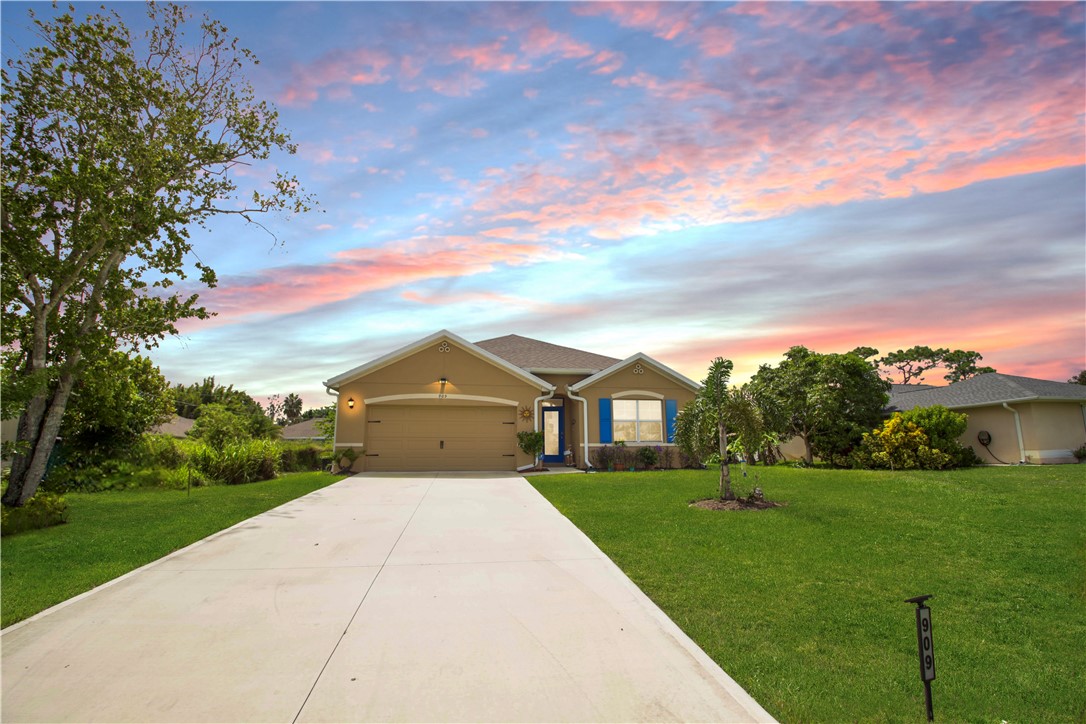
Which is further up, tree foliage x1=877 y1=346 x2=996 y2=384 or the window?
tree foliage x1=877 y1=346 x2=996 y2=384

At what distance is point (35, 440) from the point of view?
9758 mm

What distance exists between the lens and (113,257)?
10539 millimetres

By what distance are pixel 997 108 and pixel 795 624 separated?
32.3ft

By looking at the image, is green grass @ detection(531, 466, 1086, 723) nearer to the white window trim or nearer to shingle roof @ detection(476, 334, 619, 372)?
the white window trim

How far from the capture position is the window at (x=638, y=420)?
60.8ft

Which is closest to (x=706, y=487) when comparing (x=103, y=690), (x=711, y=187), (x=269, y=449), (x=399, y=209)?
(x=711, y=187)

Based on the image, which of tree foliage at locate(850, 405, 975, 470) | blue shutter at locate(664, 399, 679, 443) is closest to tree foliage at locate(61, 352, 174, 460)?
blue shutter at locate(664, 399, 679, 443)

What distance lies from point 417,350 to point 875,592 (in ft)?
46.6

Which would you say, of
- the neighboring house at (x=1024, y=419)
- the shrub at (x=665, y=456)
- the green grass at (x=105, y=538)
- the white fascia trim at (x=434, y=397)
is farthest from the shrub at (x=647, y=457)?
the neighboring house at (x=1024, y=419)

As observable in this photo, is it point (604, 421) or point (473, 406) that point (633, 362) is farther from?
point (473, 406)

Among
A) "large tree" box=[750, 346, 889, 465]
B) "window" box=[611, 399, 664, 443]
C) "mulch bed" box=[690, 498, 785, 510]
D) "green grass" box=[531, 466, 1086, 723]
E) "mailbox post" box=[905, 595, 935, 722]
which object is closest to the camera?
"mailbox post" box=[905, 595, 935, 722]

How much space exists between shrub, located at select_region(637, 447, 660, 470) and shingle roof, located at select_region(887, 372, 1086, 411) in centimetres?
1100

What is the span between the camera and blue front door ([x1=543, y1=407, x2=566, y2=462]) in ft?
63.1

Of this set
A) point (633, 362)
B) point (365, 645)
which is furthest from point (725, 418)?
point (633, 362)
